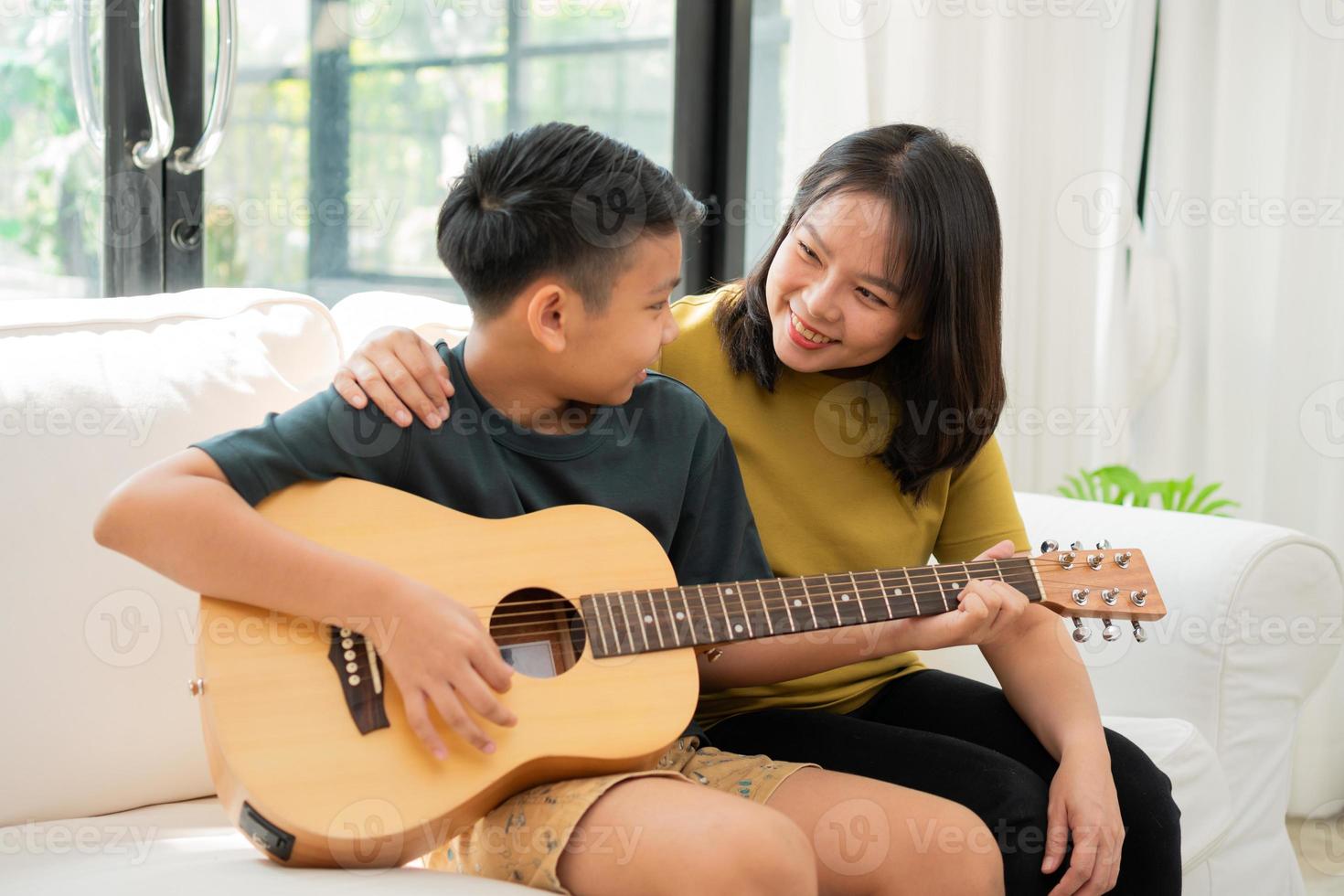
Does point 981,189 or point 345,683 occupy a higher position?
point 981,189

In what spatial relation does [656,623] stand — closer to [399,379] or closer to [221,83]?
[399,379]

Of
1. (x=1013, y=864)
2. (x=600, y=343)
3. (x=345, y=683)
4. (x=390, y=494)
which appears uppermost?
(x=600, y=343)

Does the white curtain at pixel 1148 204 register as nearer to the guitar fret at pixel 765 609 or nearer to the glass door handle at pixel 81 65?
the glass door handle at pixel 81 65

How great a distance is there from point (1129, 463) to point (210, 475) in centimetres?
210

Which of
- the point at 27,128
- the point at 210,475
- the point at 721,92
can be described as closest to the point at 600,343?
the point at 210,475

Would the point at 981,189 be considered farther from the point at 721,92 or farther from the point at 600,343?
the point at 721,92

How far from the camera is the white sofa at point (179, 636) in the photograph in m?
1.16

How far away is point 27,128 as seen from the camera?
178 cm

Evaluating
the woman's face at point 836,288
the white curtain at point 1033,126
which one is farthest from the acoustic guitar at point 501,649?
the white curtain at point 1033,126

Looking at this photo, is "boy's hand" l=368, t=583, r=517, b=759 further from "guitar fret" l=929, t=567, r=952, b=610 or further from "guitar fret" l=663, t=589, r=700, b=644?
"guitar fret" l=929, t=567, r=952, b=610

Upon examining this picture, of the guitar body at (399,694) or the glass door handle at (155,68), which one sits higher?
the glass door handle at (155,68)

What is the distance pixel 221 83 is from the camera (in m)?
1.74

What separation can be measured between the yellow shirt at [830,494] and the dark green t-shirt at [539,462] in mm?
96

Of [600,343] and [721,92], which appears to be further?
[721,92]
